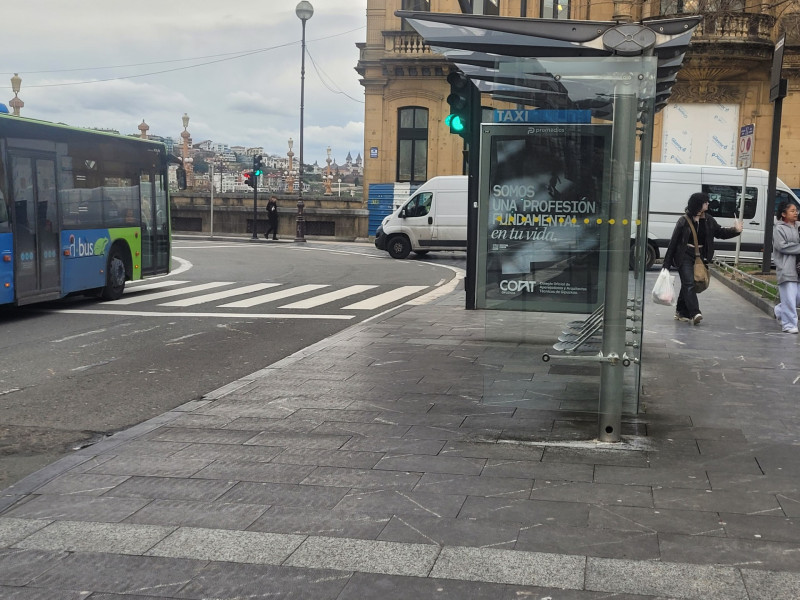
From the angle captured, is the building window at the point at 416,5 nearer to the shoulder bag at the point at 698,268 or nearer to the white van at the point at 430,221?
the white van at the point at 430,221

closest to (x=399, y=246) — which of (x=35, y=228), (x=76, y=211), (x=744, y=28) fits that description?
(x=76, y=211)

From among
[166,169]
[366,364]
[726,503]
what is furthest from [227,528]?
[166,169]

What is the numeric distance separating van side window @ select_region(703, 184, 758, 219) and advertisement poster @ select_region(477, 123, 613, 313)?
1864cm

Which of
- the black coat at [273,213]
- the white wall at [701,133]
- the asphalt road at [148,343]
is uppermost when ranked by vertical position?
the white wall at [701,133]

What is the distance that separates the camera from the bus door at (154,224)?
653 inches

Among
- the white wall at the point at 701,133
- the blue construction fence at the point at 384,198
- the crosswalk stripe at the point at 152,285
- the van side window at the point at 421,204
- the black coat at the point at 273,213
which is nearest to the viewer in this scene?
the crosswalk stripe at the point at 152,285

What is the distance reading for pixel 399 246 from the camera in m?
27.2

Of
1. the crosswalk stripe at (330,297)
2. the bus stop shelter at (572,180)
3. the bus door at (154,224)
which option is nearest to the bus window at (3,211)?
the bus door at (154,224)

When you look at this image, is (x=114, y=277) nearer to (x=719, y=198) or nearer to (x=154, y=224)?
(x=154, y=224)

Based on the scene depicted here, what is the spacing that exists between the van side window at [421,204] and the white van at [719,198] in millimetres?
6226

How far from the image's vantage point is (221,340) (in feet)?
36.9

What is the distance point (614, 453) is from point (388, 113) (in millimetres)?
34380

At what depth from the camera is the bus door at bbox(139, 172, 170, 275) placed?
16578 mm

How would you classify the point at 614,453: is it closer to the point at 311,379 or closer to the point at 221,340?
the point at 311,379
